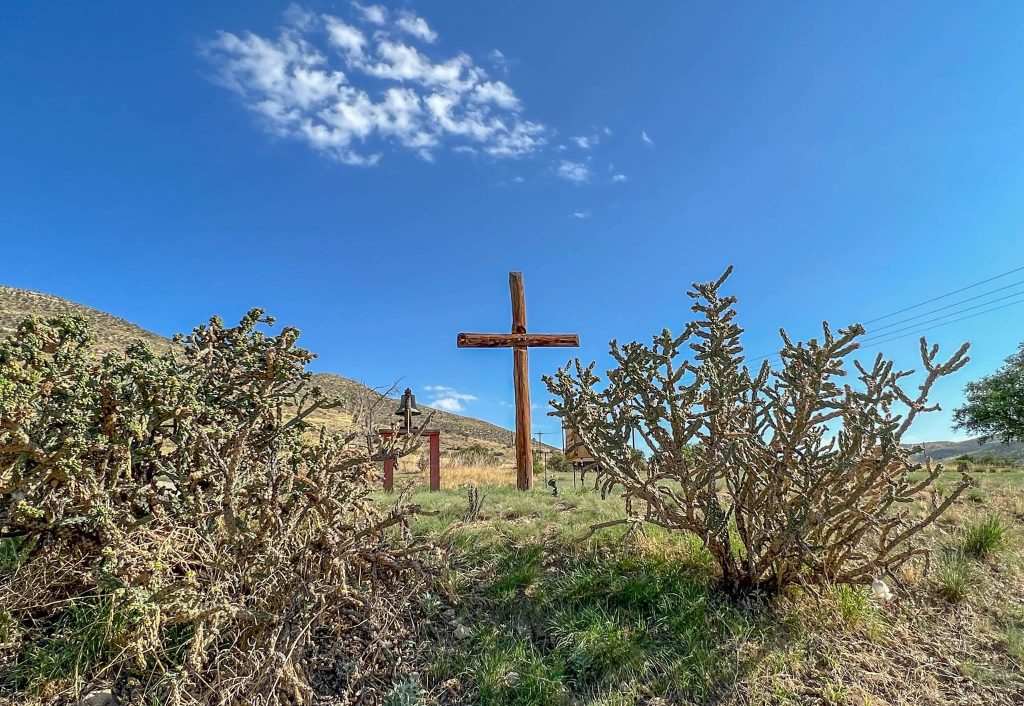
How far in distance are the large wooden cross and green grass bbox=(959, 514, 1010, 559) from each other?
502cm

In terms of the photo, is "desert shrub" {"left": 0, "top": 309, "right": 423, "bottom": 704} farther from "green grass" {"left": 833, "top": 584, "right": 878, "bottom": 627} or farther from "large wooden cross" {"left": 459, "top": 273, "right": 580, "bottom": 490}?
"large wooden cross" {"left": 459, "top": 273, "right": 580, "bottom": 490}

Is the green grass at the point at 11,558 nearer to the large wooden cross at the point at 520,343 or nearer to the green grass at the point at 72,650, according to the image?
the green grass at the point at 72,650

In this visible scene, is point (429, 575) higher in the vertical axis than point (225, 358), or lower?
lower

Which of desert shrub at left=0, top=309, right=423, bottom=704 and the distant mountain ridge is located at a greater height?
the distant mountain ridge

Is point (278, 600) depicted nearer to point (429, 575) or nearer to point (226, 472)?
point (226, 472)

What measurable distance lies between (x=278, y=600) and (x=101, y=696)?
2.98ft

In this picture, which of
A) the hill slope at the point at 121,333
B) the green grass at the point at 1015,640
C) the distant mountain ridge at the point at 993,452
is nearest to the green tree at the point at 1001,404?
the distant mountain ridge at the point at 993,452

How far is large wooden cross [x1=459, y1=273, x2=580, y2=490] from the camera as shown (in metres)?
8.34

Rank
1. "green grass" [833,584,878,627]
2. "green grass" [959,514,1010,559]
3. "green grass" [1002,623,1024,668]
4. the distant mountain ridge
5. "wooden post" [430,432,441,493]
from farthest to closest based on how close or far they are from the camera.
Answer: the distant mountain ridge → "wooden post" [430,432,441,493] → "green grass" [959,514,1010,559] → "green grass" [833,584,878,627] → "green grass" [1002,623,1024,668]

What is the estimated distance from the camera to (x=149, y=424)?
10.2ft

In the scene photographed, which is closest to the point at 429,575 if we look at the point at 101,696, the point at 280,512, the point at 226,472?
the point at 280,512

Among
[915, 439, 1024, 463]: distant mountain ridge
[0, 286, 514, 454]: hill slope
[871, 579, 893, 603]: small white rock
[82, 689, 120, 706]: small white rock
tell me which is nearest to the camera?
[82, 689, 120, 706]: small white rock

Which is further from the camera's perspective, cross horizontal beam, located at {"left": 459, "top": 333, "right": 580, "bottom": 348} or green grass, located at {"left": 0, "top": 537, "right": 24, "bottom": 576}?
cross horizontal beam, located at {"left": 459, "top": 333, "right": 580, "bottom": 348}

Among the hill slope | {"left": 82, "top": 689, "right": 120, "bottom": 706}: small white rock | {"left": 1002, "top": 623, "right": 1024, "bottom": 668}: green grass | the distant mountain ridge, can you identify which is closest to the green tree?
the distant mountain ridge
